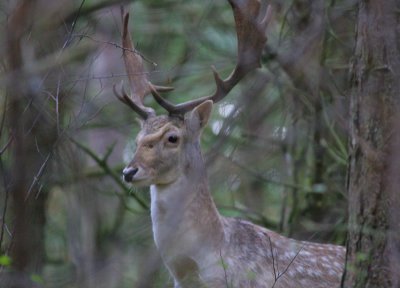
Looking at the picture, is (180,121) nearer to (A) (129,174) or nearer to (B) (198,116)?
(B) (198,116)

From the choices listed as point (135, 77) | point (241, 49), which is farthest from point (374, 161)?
point (135, 77)

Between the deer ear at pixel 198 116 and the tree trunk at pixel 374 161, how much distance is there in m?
2.56

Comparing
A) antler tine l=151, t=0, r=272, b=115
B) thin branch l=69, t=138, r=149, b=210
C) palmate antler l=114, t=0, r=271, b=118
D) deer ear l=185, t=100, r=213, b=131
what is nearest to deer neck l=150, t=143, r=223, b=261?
deer ear l=185, t=100, r=213, b=131

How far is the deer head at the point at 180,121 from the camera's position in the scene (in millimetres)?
7328

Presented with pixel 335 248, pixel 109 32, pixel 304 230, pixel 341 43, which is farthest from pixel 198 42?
pixel 335 248

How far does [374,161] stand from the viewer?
16.8 ft

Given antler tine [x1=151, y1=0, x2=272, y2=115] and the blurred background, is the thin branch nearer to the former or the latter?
the blurred background

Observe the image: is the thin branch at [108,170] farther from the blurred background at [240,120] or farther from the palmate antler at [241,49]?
the palmate antler at [241,49]

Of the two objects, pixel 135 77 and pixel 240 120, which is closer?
pixel 240 120

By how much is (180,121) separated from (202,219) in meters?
0.91

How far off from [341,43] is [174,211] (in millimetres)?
3092

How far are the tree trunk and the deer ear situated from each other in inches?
101

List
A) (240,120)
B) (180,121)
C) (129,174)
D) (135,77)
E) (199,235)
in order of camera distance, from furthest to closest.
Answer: (135,77)
(240,120)
(180,121)
(199,235)
(129,174)

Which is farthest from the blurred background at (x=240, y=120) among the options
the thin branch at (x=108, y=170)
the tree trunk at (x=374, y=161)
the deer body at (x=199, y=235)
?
the tree trunk at (x=374, y=161)
